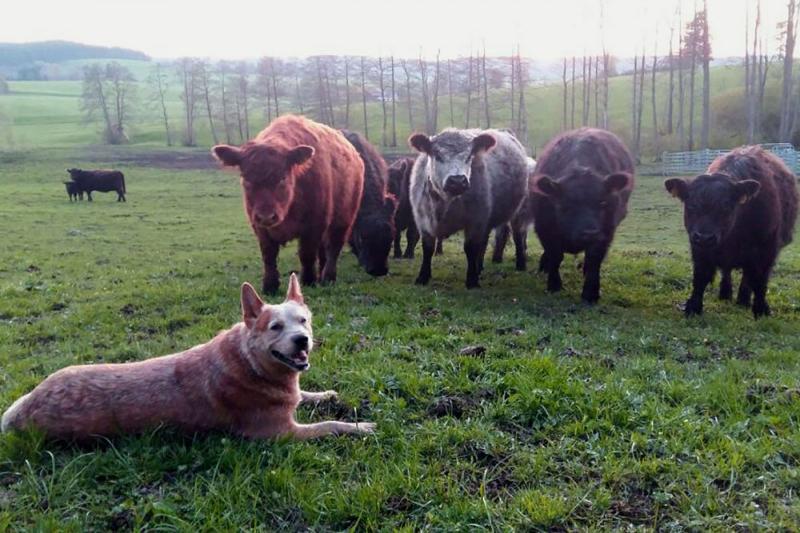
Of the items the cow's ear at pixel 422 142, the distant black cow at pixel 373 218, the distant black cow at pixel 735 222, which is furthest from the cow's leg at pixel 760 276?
the distant black cow at pixel 373 218

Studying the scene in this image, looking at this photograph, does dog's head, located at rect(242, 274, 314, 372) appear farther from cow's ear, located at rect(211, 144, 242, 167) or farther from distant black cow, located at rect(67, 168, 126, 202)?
distant black cow, located at rect(67, 168, 126, 202)

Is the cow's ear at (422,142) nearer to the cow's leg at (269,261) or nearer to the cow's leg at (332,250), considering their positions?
the cow's leg at (332,250)

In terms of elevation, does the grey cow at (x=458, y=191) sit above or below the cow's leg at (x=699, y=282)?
above

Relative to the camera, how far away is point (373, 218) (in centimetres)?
1316

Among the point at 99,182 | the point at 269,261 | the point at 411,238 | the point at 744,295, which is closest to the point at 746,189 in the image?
the point at 744,295

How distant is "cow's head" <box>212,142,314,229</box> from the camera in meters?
9.52

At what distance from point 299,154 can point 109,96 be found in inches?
3489

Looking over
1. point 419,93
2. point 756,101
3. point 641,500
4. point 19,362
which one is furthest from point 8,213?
point 419,93

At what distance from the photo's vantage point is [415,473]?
14.6 ft

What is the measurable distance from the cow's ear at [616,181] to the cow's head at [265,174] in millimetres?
4523

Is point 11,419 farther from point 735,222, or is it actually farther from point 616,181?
point 735,222

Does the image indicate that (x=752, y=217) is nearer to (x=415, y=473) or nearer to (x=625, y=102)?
(x=415, y=473)

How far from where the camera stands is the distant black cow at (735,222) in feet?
29.8

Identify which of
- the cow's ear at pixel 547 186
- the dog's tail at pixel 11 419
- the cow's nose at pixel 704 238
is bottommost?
the dog's tail at pixel 11 419
